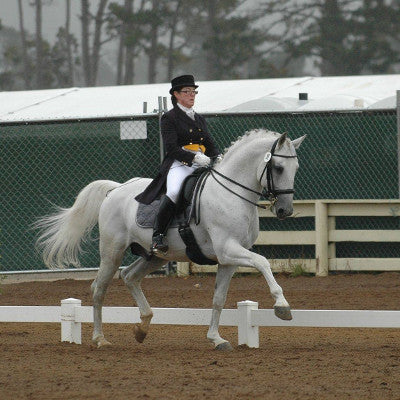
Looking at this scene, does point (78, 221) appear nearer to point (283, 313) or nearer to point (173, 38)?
point (283, 313)

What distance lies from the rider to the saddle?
0.06 meters

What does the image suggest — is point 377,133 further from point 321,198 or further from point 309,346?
point 309,346

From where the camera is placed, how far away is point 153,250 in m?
9.55

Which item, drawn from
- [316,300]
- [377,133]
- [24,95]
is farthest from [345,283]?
[24,95]

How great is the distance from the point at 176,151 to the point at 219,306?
4.81ft

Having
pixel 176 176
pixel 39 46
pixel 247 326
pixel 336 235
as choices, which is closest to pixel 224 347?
pixel 247 326

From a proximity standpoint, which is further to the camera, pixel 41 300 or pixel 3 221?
pixel 3 221

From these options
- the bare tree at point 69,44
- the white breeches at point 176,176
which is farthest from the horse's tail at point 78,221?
the bare tree at point 69,44

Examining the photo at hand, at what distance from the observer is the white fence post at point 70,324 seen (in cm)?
991

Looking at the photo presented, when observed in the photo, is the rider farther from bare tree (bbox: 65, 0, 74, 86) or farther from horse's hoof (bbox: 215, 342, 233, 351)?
bare tree (bbox: 65, 0, 74, 86)

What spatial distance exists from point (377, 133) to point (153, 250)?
6.40 meters

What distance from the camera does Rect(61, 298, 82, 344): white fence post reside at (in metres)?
9.91

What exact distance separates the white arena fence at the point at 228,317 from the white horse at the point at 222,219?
0.43ft

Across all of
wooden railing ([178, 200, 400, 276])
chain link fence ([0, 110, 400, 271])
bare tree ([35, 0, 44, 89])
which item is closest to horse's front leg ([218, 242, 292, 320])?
wooden railing ([178, 200, 400, 276])
